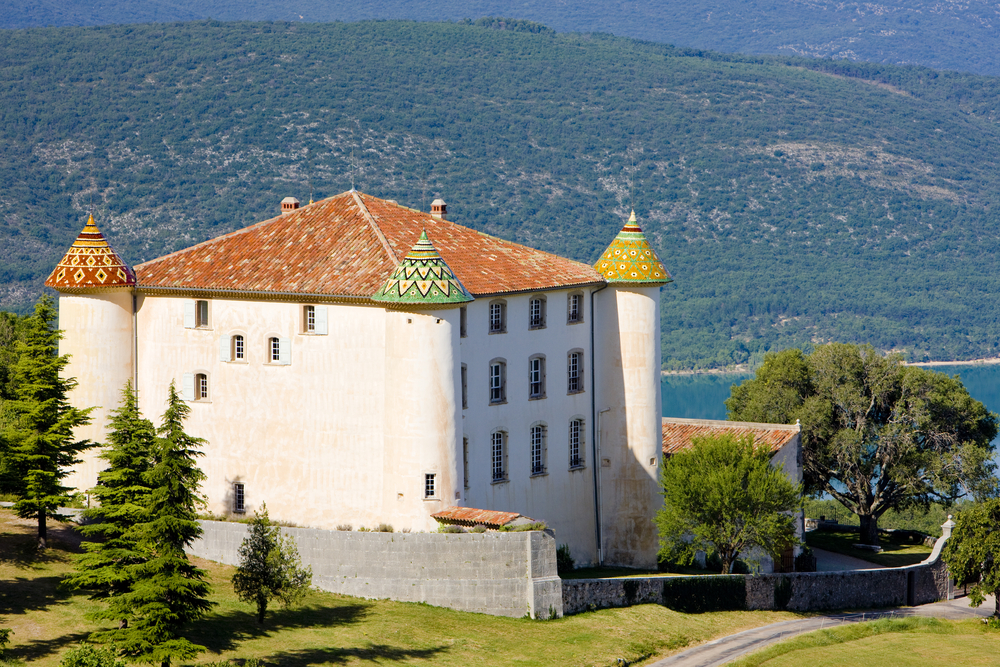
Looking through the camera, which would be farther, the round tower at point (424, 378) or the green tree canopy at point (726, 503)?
the green tree canopy at point (726, 503)

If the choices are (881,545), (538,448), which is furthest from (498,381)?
(881,545)

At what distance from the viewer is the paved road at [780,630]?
46.9 meters

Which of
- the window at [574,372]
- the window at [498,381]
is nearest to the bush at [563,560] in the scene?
the window at [574,372]

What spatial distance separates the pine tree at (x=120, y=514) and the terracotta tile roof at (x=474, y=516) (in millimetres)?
11411

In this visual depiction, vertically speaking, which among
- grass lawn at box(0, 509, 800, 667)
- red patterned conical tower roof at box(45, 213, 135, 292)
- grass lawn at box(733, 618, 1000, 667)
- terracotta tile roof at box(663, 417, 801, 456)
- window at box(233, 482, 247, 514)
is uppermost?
red patterned conical tower roof at box(45, 213, 135, 292)

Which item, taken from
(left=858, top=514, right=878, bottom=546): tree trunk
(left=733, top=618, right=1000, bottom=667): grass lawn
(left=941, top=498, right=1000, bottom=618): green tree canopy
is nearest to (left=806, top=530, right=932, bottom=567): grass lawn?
(left=858, top=514, right=878, bottom=546): tree trunk

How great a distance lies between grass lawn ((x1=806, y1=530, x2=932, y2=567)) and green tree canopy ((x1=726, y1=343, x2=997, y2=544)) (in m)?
1.09

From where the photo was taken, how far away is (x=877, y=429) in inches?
2938

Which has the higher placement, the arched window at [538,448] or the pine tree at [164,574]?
the arched window at [538,448]

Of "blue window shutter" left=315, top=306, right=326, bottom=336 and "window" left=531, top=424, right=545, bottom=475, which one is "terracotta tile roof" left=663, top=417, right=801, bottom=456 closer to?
"window" left=531, top=424, right=545, bottom=475

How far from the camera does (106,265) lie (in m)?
54.4

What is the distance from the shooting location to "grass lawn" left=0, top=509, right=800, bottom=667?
40.4 meters

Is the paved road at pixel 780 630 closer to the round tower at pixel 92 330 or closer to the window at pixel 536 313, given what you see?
the window at pixel 536 313

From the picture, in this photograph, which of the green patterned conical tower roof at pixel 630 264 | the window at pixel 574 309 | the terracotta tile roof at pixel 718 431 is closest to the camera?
the window at pixel 574 309
